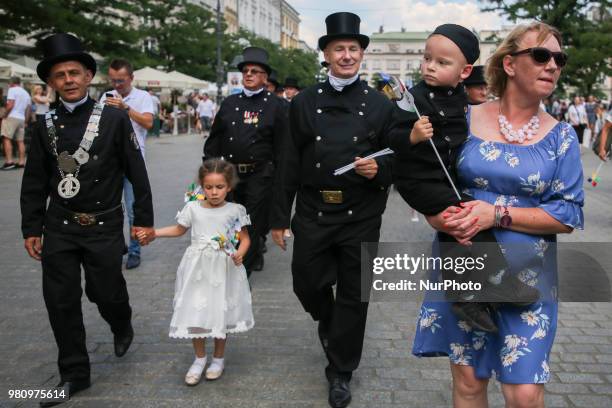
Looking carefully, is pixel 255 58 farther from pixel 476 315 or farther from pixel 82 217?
pixel 476 315

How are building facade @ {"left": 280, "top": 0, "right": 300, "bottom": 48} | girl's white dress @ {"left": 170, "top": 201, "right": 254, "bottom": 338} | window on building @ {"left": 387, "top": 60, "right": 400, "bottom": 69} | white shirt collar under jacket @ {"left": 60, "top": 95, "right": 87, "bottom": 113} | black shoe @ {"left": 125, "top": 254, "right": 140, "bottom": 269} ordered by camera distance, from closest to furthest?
white shirt collar under jacket @ {"left": 60, "top": 95, "right": 87, "bottom": 113}
girl's white dress @ {"left": 170, "top": 201, "right": 254, "bottom": 338}
black shoe @ {"left": 125, "top": 254, "right": 140, "bottom": 269}
building facade @ {"left": 280, "top": 0, "right": 300, "bottom": 48}
window on building @ {"left": 387, "top": 60, "right": 400, "bottom": 69}

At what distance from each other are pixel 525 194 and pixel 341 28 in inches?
72.4

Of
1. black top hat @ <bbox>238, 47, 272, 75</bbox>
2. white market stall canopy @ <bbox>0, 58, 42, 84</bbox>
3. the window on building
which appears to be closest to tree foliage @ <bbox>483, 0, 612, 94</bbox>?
white market stall canopy @ <bbox>0, 58, 42, 84</bbox>

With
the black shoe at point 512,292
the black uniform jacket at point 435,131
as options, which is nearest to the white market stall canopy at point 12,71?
the black uniform jacket at point 435,131

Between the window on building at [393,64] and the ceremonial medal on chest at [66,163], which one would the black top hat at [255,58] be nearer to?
the ceremonial medal on chest at [66,163]

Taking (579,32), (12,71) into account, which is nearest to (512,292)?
(12,71)

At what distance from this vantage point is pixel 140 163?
4.17 meters

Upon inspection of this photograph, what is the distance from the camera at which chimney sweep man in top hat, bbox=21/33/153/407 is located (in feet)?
12.8

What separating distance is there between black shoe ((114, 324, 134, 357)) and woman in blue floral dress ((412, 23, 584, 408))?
2.60 metres

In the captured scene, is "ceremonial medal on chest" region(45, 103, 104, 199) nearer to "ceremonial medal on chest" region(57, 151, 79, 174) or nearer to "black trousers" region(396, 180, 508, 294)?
"ceremonial medal on chest" region(57, 151, 79, 174)

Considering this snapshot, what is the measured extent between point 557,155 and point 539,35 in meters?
0.49

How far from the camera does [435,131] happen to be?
2.61 m

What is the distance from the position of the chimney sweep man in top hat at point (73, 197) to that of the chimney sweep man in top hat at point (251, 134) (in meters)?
2.08

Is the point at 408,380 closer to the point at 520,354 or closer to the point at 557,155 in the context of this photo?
the point at 520,354
